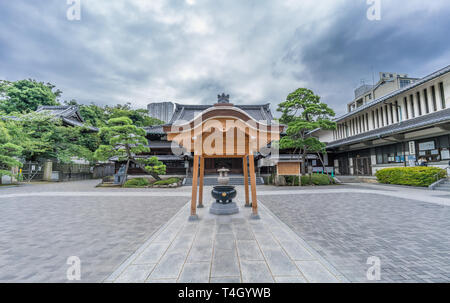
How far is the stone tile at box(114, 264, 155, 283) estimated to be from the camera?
94.6 inches

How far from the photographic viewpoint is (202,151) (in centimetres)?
552

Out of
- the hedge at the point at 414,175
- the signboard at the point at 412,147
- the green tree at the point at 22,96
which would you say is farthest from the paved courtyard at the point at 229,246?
the green tree at the point at 22,96

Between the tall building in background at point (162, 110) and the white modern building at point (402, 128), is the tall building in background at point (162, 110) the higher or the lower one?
the higher one

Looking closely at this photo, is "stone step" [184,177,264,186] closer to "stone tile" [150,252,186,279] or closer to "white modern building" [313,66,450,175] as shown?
"white modern building" [313,66,450,175]

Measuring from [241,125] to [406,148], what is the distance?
58.2ft

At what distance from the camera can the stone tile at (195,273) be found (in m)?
2.40

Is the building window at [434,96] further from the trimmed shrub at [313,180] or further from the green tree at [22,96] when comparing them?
the green tree at [22,96]

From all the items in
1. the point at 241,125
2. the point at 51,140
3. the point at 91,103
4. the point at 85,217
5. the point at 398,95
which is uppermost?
the point at 91,103

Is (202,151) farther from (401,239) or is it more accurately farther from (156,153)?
(156,153)

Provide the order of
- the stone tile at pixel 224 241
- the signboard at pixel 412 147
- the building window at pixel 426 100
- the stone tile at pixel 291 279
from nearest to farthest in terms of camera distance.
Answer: the stone tile at pixel 291 279, the stone tile at pixel 224 241, the building window at pixel 426 100, the signboard at pixel 412 147

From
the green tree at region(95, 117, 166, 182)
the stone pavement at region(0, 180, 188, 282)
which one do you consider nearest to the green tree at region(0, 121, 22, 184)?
the green tree at region(95, 117, 166, 182)

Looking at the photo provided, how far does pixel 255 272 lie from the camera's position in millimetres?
2557

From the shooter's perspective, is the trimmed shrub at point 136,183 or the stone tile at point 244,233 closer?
the stone tile at point 244,233
